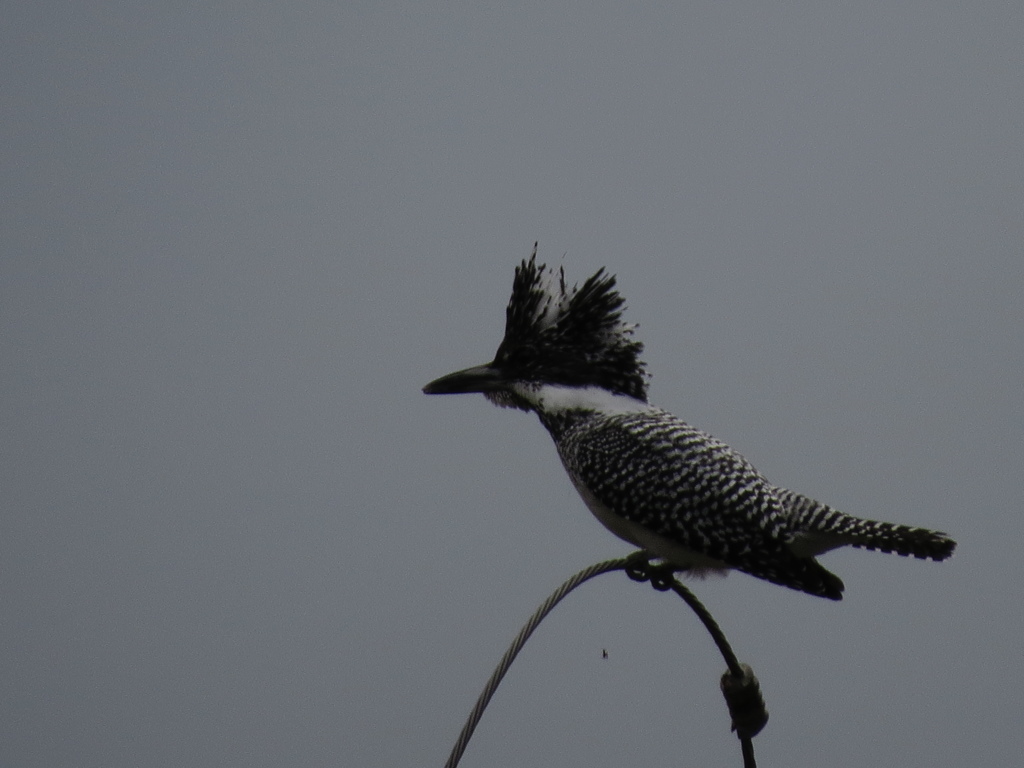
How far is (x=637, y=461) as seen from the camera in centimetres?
181

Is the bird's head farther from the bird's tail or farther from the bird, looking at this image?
the bird's tail

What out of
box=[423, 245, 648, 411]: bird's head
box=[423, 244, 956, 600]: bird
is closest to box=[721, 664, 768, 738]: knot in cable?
box=[423, 244, 956, 600]: bird

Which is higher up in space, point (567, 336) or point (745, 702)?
point (567, 336)

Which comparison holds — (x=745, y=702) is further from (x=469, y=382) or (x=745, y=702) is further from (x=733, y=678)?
(x=469, y=382)

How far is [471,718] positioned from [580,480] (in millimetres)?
616

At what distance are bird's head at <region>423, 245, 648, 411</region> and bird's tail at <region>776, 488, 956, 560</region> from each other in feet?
1.50

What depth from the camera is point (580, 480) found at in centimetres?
187

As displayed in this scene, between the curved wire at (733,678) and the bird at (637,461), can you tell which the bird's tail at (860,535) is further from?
the curved wire at (733,678)

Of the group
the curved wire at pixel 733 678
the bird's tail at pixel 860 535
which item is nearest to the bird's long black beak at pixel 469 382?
the curved wire at pixel 733 678

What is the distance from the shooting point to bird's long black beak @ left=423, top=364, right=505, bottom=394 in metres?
1.98

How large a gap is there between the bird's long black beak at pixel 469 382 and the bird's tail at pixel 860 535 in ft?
2.00

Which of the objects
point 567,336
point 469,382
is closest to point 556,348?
point 567,336

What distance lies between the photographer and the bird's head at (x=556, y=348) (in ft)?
6.58

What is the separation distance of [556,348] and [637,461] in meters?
0.32
